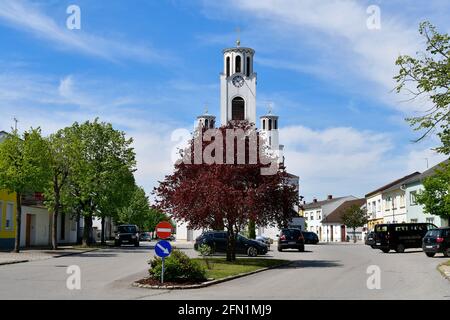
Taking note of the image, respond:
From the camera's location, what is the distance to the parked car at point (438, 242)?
32.9 meters

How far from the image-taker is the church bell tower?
89.6 meters

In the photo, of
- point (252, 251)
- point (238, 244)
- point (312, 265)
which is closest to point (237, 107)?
point (238, 244)

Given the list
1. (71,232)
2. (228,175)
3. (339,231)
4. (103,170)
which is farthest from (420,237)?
(339,231)

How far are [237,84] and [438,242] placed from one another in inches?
2393

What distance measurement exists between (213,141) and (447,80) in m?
11.2

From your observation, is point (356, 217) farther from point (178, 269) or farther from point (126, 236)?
point (178, 269)

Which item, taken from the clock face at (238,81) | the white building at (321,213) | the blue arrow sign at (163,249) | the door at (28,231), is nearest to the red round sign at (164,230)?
the blue arrow sign at (163,249)

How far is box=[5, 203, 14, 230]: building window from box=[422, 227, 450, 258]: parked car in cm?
2758

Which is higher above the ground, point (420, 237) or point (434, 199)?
point (434, 199)

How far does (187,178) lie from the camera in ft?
90.1

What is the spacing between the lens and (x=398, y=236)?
40.1 m

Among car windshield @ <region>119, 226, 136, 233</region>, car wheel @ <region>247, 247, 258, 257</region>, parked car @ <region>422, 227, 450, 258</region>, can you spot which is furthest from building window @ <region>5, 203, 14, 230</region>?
parked car @ <region>422, 227, 450, 258</region>

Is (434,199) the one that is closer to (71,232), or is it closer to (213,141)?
(213,141)

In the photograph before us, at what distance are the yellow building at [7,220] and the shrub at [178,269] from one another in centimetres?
2463
